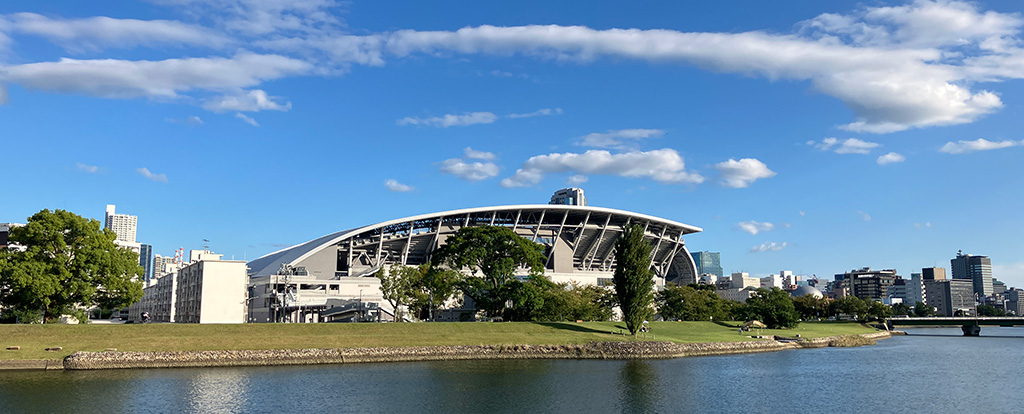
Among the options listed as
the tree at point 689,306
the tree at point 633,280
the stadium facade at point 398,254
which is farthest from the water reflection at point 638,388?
the tree at point 689,306

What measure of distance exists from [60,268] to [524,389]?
167 ft

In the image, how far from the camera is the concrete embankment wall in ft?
207

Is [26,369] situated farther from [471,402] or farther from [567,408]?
[567,408]

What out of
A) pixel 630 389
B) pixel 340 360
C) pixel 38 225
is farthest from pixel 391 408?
pixel 38 225

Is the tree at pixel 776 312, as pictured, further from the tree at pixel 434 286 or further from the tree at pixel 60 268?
the tree at pixel 60 268


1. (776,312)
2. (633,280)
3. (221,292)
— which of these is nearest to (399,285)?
(221,292)

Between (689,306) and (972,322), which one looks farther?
(972,322)

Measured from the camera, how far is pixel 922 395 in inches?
1957

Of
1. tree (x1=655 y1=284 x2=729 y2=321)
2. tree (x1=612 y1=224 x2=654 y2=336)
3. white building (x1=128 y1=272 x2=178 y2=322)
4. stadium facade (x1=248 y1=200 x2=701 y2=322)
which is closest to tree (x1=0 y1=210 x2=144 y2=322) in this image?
stadium facade (x1=248 y1=200 x2=701 y2=322)

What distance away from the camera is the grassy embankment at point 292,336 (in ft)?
214

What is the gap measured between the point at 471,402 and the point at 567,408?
20.1 feet

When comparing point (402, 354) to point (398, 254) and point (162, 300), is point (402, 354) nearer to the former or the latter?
point (398, 254)

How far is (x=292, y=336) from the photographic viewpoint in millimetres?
73812

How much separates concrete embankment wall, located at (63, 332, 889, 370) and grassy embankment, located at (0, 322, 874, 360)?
5.55 feet
